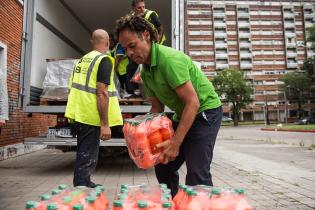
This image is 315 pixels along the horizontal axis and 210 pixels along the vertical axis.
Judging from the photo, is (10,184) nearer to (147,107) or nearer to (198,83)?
(147,107)

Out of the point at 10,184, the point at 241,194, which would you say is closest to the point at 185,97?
the point at 241,194

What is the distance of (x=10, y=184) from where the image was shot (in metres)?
6.14

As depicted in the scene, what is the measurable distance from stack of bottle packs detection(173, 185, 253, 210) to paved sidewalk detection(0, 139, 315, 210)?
112 inches

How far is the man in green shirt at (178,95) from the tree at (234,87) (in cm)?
6706

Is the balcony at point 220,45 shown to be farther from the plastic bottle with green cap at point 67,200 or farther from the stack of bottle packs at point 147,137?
the plastic bottle with green cap at point 67,200

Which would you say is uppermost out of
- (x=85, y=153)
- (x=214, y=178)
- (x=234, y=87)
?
(x=234, y=87)

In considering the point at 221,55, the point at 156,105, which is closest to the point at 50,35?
the point at 156,105

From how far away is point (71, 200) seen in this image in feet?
5.94

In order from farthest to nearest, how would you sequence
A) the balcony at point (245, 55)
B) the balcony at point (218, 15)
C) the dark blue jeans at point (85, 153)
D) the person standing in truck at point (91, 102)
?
1. the balcony at point (218, 15)
2. the balcony at point (245, 55)
3. the person standing in truck at point (91, 102)
4. the dark blue jeans at point (85, 153)

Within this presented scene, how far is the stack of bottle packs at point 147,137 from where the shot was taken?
7.40ft

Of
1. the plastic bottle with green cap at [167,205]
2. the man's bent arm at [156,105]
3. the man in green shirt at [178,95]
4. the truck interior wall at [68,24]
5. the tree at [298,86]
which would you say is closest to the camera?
the plastic bottle with green cap at [167,205]

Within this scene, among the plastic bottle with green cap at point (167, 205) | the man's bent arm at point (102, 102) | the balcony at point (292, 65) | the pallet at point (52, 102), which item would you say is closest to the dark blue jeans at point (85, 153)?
the man's bent arm at point (102, 102)

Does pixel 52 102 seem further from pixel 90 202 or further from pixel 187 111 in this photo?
pixel 90 202

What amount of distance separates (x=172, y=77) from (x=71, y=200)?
3.35 feet
